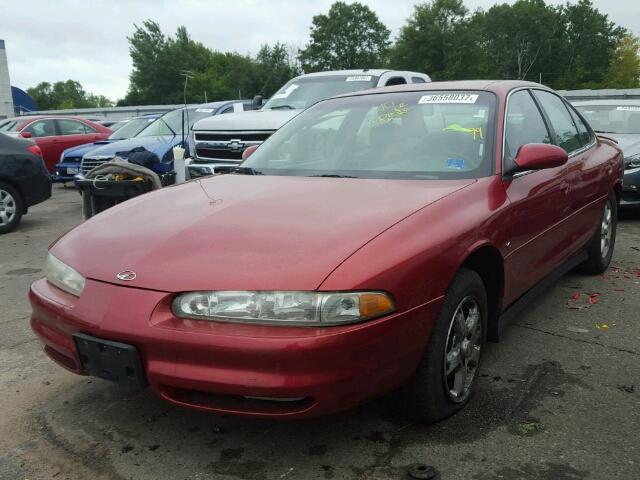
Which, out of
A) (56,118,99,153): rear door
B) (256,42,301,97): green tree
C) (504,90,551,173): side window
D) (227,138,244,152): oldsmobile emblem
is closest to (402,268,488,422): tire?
(504,90,551,173): side window

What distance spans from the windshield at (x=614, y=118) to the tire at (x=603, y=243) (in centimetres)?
377

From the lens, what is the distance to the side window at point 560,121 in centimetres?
432

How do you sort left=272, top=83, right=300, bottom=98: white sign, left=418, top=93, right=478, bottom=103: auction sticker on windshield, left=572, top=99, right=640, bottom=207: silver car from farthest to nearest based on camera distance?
left=272, top=83, right=300, bottom=98: white sign → left=572, top=99, right=640, bottom=207: silver car → left=418, top=93, right=478, bottom=103: auction sticker on windshield

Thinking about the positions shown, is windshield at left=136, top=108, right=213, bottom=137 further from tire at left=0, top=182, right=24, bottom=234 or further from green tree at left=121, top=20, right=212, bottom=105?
green tree at left=121, top=20, right=212, bottom=105

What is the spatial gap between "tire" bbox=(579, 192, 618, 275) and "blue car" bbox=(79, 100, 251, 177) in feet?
19.2

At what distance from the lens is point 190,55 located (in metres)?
85.1

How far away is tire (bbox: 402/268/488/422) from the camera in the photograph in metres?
2.60

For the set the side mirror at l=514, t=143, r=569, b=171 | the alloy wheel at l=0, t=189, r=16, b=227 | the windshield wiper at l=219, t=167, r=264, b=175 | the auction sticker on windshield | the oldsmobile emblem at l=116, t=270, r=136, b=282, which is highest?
the auction sticker on windshield

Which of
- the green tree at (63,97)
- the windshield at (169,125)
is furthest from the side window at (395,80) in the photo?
the green tree at (63,97)

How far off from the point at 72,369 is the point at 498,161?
7.48ft

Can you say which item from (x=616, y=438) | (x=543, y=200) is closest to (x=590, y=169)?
(x=543, y=200)

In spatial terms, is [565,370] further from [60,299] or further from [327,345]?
[60,299]

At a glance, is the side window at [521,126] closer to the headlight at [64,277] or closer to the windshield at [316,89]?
the headlight at [64,277]

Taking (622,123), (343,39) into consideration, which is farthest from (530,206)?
(343,39)
